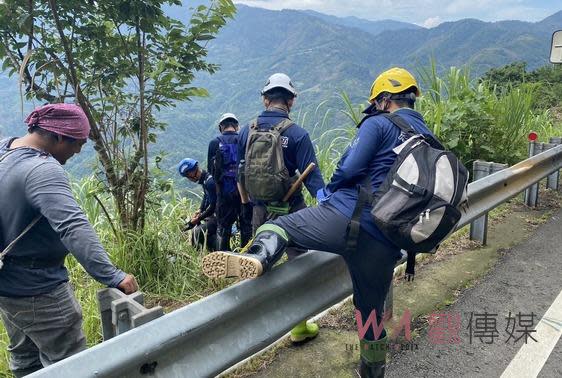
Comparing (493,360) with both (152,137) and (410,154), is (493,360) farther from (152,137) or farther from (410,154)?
(152,137)

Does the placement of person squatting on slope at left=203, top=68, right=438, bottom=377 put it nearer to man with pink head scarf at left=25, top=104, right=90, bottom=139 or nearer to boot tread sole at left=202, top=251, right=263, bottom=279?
boot tread sole at left=202, top=251, right=263, bottom=279

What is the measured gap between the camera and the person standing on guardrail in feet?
7.04

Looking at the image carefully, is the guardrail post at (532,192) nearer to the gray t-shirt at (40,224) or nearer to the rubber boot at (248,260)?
the rubber boot at (248,260)

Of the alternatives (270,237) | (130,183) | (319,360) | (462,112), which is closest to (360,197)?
(270,237)

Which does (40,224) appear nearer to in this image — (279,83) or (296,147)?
Result: (296,147)

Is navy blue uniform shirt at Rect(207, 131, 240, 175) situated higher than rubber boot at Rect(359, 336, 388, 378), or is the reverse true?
navy blue uniform shirt at Rect(207, 131, 240, 175)

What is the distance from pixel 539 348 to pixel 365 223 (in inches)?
52.9

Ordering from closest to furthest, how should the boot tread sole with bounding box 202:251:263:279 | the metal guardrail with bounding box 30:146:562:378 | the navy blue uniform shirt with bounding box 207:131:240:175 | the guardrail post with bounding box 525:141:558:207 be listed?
the metal guardrail with bounding box 30:146:562:378
the boot tread sole with bounding box 202:251:263:279
the navy blue uniform shirt with bounding box 207:131:240:175
the guardrail post with bounding box 525:141:558:207

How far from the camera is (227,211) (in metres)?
5.16

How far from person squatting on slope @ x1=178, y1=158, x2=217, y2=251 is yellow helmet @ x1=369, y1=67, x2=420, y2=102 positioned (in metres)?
2.83

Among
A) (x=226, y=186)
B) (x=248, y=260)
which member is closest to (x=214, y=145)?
(x=226, y=186)

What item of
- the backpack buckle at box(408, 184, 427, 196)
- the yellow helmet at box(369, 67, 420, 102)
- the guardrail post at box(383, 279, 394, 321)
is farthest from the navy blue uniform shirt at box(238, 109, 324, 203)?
the backpack buckle at box(408, 184, 427, 196)

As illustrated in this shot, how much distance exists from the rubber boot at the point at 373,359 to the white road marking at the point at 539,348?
25.6 inches

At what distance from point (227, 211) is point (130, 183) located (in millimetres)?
1336
